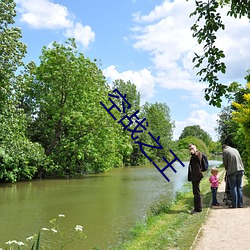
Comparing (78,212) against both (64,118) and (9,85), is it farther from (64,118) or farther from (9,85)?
(64,118)

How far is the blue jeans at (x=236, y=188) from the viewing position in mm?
10156

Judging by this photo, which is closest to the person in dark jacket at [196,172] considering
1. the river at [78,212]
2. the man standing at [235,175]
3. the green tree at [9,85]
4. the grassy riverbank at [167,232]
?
the grassy riverbank at [167,232]

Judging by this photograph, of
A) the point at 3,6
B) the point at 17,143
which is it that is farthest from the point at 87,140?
the point at 3,6

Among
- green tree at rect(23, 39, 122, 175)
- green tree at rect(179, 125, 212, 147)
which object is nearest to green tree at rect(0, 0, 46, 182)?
green tree at rect(23, 39, 122, 175)

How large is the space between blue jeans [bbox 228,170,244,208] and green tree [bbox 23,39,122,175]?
59.2 feet

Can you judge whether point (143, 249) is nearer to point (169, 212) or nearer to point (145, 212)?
point (169, 212)

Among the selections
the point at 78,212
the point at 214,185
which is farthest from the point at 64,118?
the point at 214,185

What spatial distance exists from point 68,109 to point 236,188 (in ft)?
63.3

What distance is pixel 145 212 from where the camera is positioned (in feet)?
40.7

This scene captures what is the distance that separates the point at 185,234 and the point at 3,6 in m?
17.5

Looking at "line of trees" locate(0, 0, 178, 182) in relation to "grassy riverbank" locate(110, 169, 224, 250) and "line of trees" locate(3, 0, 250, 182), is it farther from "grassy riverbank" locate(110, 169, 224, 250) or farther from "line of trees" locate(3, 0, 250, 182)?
"grassy riverbank" locate(110, 169, 224, 250)

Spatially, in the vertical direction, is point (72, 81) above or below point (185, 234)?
above

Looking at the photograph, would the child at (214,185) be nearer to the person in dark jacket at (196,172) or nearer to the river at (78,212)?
the person in dark jacket at (196,172)

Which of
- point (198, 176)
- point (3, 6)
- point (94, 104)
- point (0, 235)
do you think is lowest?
point (0, 235)
